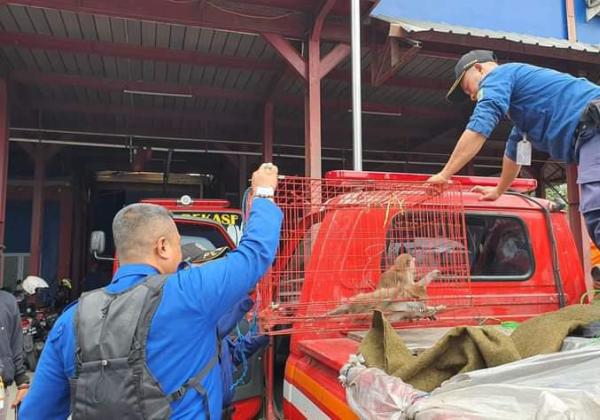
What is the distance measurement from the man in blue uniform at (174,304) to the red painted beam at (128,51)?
600 centimetres

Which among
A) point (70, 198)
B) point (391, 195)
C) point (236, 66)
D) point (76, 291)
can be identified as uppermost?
point (236, 66)

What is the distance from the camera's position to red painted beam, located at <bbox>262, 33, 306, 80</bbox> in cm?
615

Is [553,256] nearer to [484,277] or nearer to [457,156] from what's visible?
[484,277]

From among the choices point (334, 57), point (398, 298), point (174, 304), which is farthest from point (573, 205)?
point (174, 304)

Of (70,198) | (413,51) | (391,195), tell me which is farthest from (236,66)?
(70,198)

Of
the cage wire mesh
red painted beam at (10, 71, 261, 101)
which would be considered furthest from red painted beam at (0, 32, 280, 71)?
the cage wire mesh

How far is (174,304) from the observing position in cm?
158

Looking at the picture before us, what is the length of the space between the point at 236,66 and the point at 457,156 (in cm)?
586

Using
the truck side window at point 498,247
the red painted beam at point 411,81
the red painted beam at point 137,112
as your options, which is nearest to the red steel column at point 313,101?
the red painted beam at point 411,81

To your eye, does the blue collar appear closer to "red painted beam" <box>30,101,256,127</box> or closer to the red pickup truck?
the red pickup truck

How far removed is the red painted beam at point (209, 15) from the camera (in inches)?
221

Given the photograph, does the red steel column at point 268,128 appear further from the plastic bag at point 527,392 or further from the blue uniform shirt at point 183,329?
the plastic bag at point 527,392

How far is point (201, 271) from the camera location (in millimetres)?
1631

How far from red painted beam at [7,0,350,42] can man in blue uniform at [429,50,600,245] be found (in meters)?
4.07
